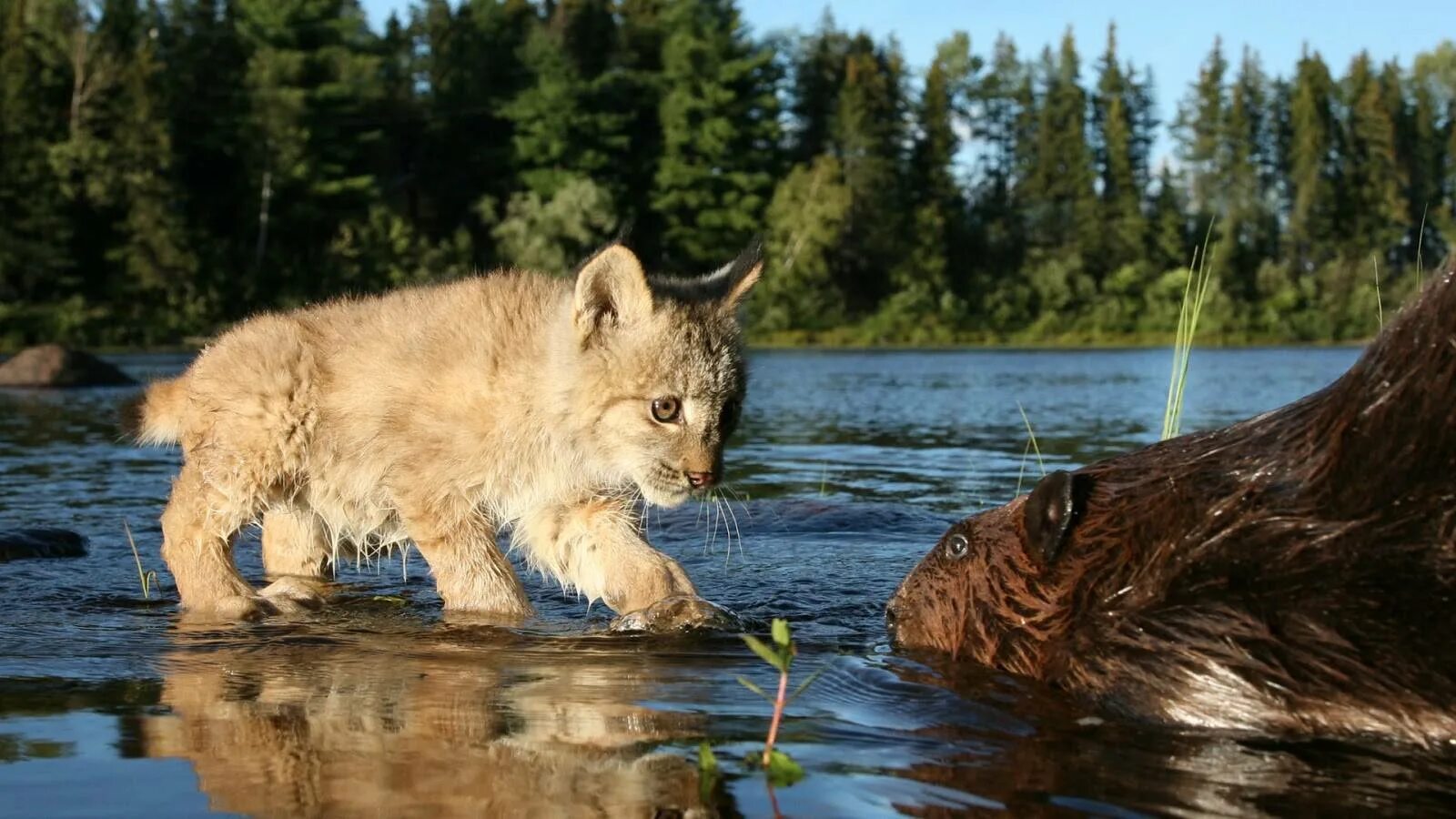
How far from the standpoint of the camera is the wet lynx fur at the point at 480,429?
7.22 m

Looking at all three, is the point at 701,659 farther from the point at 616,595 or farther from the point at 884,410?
the point at 884,410

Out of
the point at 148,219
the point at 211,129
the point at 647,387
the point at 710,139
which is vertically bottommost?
the point at 647,387

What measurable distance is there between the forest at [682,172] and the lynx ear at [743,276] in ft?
121

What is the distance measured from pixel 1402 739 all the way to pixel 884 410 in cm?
2018

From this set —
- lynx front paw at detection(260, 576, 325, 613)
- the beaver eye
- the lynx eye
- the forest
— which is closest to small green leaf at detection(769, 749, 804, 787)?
the beaver eye

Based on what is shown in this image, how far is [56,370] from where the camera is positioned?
28.2 meters

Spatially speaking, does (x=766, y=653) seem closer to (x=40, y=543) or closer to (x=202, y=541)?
(x=202, y=541)

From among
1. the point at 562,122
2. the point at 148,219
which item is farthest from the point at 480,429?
the point at 562,122

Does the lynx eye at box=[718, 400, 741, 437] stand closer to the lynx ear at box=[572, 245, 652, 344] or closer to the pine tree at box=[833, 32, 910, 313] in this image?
the lynx ear at box=[572, 245, 652, 344]

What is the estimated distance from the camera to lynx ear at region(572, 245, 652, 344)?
6.98m

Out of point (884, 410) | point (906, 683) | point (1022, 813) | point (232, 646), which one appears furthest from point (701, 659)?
point (884, 410)

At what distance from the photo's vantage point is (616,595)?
23.7ft

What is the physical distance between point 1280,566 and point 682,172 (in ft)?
230

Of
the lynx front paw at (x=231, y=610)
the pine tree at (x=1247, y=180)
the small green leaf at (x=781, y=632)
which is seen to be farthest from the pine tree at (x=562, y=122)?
the small green leaf at (x=781, y=632)
